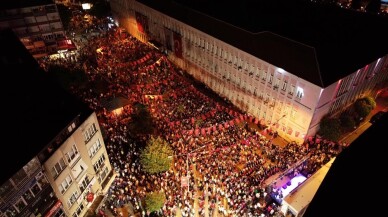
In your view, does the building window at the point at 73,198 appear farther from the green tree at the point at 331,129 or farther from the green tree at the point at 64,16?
the green tree at the point at 64,16

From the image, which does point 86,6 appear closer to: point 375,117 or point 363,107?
point 363,107

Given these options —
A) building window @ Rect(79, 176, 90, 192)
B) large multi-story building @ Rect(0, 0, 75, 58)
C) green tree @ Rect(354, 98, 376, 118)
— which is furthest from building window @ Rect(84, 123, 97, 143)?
large multi-story building @ Rect(0, 0, 75, 58)

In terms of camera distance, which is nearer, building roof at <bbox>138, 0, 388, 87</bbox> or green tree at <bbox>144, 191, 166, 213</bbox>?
green tree at <bbox>144, 191, 166, 213</bbox>

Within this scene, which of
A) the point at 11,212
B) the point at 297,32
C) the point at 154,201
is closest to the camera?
the point at 11,212

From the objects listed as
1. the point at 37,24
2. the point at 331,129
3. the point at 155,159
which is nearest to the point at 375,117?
the point at 331,129

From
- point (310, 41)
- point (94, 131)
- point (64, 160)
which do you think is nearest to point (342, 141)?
point (310, 41)

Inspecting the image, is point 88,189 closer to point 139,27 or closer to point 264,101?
point 264,101

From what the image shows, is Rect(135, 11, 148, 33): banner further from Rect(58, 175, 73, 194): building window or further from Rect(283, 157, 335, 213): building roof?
Rect(283, 157, 335, 213): building roof
